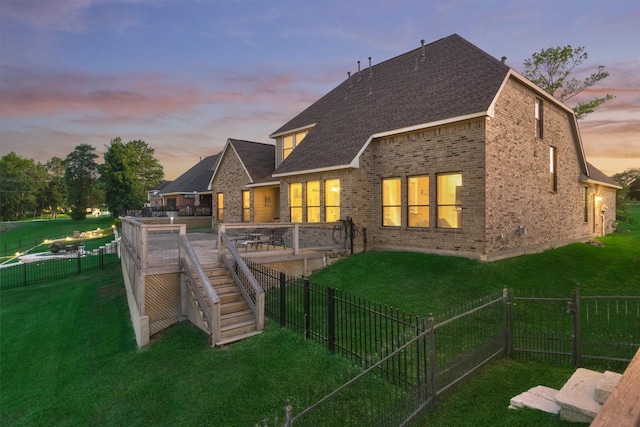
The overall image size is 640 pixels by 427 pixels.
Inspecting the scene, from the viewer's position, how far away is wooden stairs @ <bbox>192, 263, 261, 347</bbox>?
7.76m

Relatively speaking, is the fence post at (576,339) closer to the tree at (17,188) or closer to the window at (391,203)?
the window at (391,203)

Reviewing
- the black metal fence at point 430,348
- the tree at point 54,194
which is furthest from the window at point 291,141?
the tree at point 54,194

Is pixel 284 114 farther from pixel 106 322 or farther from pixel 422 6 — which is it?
pixel 106 322

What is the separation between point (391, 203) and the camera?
13.9 m

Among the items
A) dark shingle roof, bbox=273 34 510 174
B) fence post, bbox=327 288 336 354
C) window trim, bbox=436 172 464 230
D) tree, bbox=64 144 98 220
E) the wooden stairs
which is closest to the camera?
fence post, bbox=327 288 336 354

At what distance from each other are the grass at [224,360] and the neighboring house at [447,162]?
1.29 m

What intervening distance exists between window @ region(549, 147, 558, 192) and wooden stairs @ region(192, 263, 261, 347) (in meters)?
14.8

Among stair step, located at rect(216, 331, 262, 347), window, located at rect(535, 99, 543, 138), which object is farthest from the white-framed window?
stair step, located at rect(216, 331, 262, 347)

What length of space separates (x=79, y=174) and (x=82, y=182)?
1.43 metres

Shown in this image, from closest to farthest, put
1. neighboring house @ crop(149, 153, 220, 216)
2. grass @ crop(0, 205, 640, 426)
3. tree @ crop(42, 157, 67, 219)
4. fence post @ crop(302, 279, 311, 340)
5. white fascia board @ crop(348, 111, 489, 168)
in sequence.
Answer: grass @ crop(0, 205, 640, 426) → fence post @ crop(302, 279, 311, 340) → white fascia board @ crop(348, 111, 489, 168) → neighboring house @ crop(149, 153, 220, 216) → tree @ crop(42, 157, 67, 219)

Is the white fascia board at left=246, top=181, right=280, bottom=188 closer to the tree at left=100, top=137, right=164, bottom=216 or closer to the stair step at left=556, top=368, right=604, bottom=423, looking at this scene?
the stair step at left=556, top=368, right=604, bottom=423

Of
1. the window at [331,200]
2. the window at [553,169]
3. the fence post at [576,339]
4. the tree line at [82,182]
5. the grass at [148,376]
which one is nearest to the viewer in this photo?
the grass at [148,376]

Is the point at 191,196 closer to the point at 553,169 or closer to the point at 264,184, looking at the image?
the point at 264,184

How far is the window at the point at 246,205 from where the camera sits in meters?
21.6
